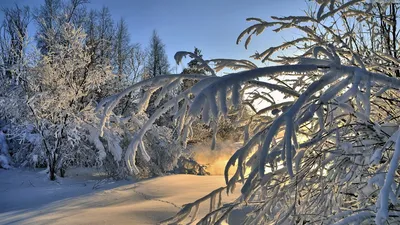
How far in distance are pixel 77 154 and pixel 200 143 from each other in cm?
767

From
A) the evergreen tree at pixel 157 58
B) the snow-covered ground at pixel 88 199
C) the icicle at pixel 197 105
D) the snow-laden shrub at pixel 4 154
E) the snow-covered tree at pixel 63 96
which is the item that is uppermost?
the evergreen tree at pixel 157 58

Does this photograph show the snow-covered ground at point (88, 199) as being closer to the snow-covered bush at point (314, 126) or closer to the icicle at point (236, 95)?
the snow-covered bush at point (314, 126)

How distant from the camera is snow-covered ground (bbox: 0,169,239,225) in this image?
15.6 feet

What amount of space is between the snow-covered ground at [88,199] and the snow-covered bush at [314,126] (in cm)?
278

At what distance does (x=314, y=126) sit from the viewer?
2283 mm

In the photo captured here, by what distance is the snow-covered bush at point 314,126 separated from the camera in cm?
112

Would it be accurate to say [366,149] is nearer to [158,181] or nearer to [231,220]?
[231,220]

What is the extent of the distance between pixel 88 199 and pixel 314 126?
5.72 m

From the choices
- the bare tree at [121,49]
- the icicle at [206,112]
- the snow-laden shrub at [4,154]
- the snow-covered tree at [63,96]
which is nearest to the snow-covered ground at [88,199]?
the snow-laden shrub at [4,154]

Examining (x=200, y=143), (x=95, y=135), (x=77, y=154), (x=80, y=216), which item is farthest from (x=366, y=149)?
(x=200, y=143)

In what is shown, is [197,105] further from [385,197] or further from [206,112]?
[385,197]

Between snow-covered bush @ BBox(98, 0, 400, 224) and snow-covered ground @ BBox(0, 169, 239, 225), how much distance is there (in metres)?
2.78

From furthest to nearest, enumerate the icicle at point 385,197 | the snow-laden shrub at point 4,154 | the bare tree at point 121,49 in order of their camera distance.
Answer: the bare tree at point 121,49, the snow-laden shrub at point 4,154, the icicle at point 385,197

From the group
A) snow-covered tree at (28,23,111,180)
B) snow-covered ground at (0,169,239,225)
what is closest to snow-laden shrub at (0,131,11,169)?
snow-covered ground at (0,169,239,225)
